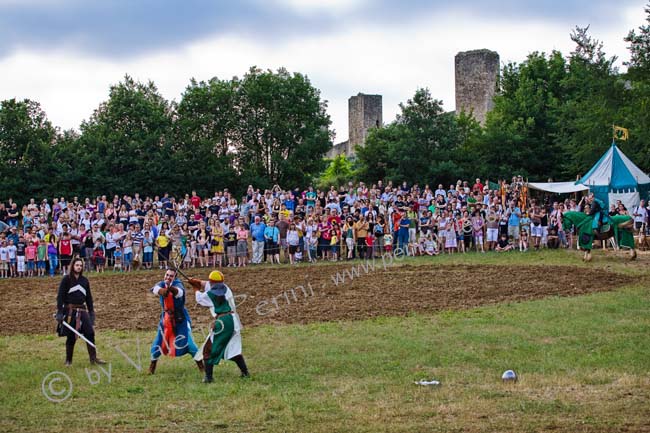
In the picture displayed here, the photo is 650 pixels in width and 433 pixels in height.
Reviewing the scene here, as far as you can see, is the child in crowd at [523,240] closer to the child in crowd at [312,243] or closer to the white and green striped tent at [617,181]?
the white and green striped tent at [617,181]

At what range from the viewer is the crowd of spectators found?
26547 millimetres

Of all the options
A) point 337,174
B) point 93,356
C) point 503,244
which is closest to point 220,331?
point 93,356

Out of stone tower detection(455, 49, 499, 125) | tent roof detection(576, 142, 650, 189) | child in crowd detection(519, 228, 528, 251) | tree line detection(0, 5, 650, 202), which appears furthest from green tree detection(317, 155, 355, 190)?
child in crowd detection(519, 228, 528, 251)

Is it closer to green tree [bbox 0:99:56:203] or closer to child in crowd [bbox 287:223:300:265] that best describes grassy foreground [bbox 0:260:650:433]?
child in crowd [bbox 287:223:300:265]

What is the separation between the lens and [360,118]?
54094mm

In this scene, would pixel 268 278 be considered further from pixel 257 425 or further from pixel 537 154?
pixel 537 154

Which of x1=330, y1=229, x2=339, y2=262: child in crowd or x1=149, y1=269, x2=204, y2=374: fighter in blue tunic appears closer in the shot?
x1=149, y1=269, x2=204, y2=374: fighter in blue tunic

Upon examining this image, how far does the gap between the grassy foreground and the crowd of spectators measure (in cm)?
1116

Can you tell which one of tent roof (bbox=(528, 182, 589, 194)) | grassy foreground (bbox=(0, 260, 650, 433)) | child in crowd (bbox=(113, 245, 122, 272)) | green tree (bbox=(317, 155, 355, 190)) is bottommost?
grassy foreground (bbox=(0, 260, 650, 433))

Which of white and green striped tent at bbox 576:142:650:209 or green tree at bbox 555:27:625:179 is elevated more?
green tree at bbox 555:27:625:179

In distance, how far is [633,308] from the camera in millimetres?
15969

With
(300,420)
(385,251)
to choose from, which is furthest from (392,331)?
(385,251)

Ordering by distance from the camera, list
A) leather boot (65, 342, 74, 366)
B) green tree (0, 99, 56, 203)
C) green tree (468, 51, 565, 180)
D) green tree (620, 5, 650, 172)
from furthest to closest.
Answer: green tree (468, 51, 565, 180)
green tree (0, 99, 56, 203)
green tree (620, 5, 650, 172)
leather boot (65, 342, 74, 366)

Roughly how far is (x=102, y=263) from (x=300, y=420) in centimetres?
1892
